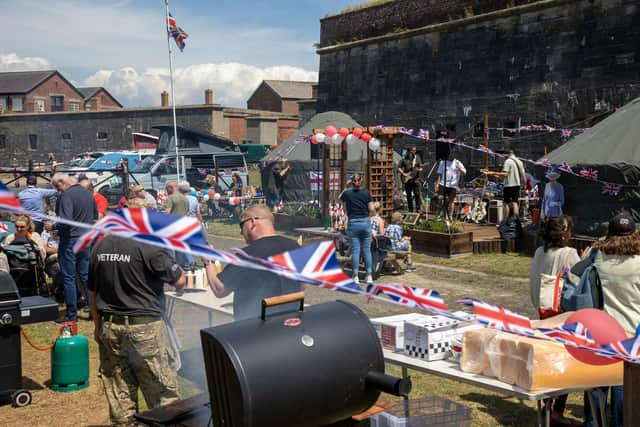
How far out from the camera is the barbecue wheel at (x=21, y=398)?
6305mm

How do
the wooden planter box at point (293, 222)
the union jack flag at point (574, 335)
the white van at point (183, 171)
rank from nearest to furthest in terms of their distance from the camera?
the union jack flag at point (574, 335) < the wooden planter box at point (293, 222) < the white van at point (183, 171)

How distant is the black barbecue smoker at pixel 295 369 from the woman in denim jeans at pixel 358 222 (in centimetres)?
763

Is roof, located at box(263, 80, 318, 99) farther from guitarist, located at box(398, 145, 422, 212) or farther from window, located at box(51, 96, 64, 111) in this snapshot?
guitarist, located at box(398, 145, 422, 212)

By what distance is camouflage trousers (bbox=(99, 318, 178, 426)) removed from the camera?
15.5 feet

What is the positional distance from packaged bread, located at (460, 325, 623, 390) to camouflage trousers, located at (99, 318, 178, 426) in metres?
2.30

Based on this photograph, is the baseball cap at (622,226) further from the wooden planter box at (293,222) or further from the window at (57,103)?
the window at (57,103)

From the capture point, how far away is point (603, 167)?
14250mm

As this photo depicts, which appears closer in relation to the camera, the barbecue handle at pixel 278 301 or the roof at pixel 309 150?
the barbecue handle at pixel 278 301

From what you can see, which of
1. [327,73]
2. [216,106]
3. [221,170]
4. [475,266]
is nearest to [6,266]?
[475,266]

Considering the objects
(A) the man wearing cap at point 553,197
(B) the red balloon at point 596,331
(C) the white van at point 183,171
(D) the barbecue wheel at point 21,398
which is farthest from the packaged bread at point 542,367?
(C) the white van at point 183,171

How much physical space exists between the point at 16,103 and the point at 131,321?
69.2 meters

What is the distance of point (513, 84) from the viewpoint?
22.4m

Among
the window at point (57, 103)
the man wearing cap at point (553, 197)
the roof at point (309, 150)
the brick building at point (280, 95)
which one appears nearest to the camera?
the man wearing cap at point (553, 197)

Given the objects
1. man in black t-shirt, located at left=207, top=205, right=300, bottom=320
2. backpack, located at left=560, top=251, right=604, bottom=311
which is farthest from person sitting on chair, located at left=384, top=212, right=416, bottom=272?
man in black t-shirt, located at left=207, top=205, right=300, bottom=320
